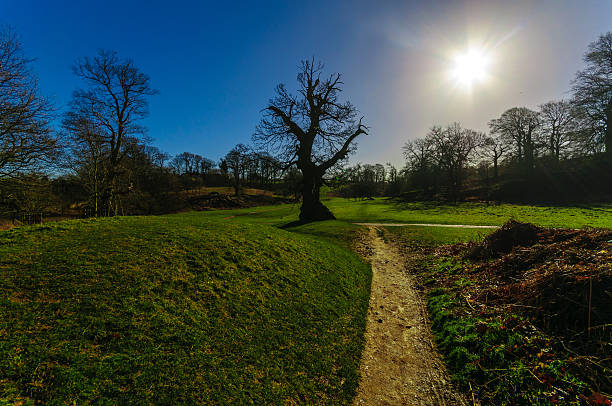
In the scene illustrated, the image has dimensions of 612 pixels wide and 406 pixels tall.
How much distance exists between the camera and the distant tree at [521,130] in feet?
163

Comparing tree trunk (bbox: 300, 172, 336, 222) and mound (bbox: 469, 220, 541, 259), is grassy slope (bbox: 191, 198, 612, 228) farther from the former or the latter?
mound (bbox: 469, 220, 541, 259)

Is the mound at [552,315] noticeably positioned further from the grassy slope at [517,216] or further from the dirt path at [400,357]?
the grassy slope at [517,216]

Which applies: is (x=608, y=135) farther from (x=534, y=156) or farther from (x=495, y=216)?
(x=495, y=216)

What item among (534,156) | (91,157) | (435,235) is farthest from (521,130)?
(91,157)

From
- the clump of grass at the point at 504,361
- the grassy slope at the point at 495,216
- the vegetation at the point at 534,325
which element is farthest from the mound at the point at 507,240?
the grassy slope at the point at 495,216

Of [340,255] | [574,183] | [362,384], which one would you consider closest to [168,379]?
→ [362,384]

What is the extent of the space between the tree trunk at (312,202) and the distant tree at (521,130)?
52434mm

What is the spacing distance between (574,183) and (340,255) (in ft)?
188

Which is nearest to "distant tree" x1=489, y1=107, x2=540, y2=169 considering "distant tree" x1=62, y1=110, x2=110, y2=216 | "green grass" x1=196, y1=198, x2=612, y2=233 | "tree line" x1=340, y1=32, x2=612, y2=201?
"tree line" x1=340, y1=32, x2=612, y2=201

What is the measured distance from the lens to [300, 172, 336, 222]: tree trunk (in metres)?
25.0

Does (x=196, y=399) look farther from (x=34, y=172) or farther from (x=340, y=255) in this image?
(x=34, y=172)

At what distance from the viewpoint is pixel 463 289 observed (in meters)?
7.88

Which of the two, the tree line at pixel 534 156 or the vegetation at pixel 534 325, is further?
the tree line at pixel 534 156

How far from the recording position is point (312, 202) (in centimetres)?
2580
